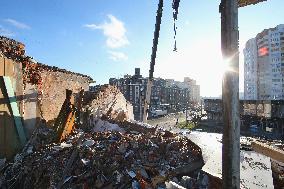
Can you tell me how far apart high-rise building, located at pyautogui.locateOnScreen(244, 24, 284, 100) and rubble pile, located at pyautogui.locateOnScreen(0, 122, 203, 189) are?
2574 inches

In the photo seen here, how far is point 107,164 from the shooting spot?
6617 millimetres

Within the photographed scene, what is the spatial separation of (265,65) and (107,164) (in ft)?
240

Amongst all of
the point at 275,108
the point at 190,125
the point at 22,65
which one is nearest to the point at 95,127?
the point at 22,65

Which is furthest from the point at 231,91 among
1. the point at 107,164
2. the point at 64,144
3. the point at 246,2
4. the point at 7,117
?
the point at 7,117

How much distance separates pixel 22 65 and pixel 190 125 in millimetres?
37245

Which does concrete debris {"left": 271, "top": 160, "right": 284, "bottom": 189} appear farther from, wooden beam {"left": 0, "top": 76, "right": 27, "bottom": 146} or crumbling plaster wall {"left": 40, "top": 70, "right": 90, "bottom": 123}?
crumbling plaster wall {"left": 40, "top": 70, "right": 90, "bottom": 123}

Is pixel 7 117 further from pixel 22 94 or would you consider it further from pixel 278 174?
pixel 278 174

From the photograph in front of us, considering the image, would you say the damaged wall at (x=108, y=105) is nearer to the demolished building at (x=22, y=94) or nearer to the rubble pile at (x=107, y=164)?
the demolished building at (x=22, y=94)

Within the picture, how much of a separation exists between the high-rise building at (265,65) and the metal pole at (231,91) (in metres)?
68.3

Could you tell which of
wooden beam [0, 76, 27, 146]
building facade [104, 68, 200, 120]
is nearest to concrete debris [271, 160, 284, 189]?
wooden beam [0, 76, 27, 146]

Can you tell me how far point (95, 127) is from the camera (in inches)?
490

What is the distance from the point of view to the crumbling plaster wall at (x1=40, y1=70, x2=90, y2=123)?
12.3 metres

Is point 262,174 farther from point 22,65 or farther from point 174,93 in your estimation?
point 174,93

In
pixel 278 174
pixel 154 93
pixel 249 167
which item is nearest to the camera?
pixel 249 167
